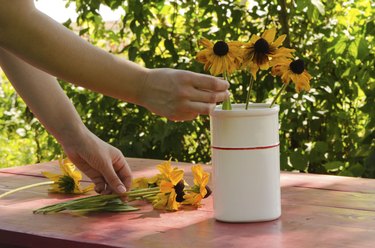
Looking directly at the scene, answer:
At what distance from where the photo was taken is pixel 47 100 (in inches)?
78.5

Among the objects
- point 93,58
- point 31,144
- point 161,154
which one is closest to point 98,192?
point 93,58

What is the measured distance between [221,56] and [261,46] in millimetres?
78

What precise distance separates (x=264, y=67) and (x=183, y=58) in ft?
7.03

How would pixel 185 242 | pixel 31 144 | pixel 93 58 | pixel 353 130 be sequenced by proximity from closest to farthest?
pixel 185 242 → pixel 93 58 → pixel 353 130 → pixel 31 144

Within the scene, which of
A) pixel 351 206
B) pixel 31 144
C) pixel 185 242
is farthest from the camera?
pixel 31 144

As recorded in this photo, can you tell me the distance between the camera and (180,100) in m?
1.62

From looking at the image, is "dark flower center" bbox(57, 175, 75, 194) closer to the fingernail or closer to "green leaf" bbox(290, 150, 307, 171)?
the fingernail

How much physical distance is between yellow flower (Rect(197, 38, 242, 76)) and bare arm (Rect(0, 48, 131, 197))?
0.41 m

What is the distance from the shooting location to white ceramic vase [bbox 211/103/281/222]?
1694 millimetres

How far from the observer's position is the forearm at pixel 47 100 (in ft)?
6.54

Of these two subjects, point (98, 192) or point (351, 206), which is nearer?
point (351, 206)

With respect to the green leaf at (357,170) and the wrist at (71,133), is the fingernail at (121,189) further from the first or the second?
the green leaf at (357,170)

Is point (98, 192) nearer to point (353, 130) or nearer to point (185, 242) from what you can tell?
point (185, 242)

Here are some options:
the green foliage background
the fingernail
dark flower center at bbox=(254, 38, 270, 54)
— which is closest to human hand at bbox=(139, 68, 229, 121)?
dark flower center at bbox=(254, 38, 270, 54)
